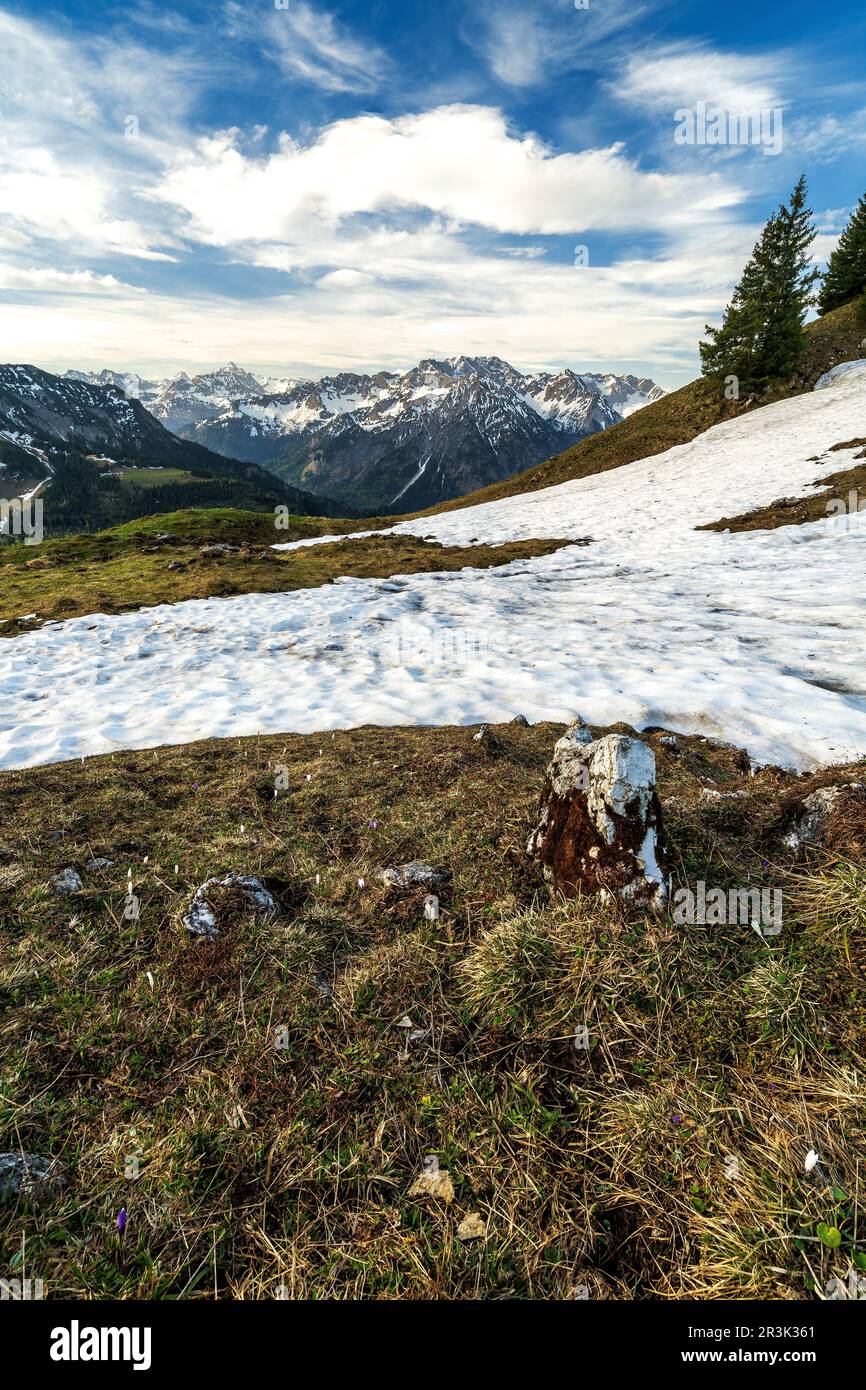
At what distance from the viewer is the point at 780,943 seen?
3984mm

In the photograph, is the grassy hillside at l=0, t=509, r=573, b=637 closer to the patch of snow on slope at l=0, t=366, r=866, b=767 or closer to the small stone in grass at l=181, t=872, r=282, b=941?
the patch of snow on slope at l=0, t=366, r=866, b=767

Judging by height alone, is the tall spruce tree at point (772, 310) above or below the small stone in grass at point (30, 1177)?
above

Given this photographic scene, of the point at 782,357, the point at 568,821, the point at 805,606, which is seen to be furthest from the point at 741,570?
the point at 782,357

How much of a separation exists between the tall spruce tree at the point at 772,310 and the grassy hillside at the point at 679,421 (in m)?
1.93

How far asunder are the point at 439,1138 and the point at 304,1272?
2.93ft

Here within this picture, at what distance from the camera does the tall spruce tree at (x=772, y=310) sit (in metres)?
47.1

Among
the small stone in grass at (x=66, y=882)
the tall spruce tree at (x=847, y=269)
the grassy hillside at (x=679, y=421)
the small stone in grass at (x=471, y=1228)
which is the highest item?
the tall spruce tree at (x=847, y=269)

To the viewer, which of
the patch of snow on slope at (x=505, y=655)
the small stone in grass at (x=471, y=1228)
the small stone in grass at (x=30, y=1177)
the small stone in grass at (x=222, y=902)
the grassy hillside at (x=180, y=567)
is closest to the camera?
the small stone in grass at (x=471, y=1228)

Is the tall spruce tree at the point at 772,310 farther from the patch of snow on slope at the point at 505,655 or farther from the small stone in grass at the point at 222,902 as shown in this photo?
the small stone in grass at the point at 222,902

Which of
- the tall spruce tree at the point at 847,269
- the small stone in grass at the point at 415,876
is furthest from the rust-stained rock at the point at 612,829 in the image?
the tall spruce tree at the point at 847,269

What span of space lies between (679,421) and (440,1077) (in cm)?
6080

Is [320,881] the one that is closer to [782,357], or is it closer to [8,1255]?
[8,1255]

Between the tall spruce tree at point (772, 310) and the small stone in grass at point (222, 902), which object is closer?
the small stone in grass at point (222, 902)

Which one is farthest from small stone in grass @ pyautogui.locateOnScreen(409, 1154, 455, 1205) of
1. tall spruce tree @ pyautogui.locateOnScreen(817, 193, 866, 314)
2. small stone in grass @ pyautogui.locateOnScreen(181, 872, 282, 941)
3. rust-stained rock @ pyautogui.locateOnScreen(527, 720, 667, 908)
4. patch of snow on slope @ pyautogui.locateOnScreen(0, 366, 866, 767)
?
tall spruce tree @ pyautogui.locateOnScreen(817, 193, 866, 314)
